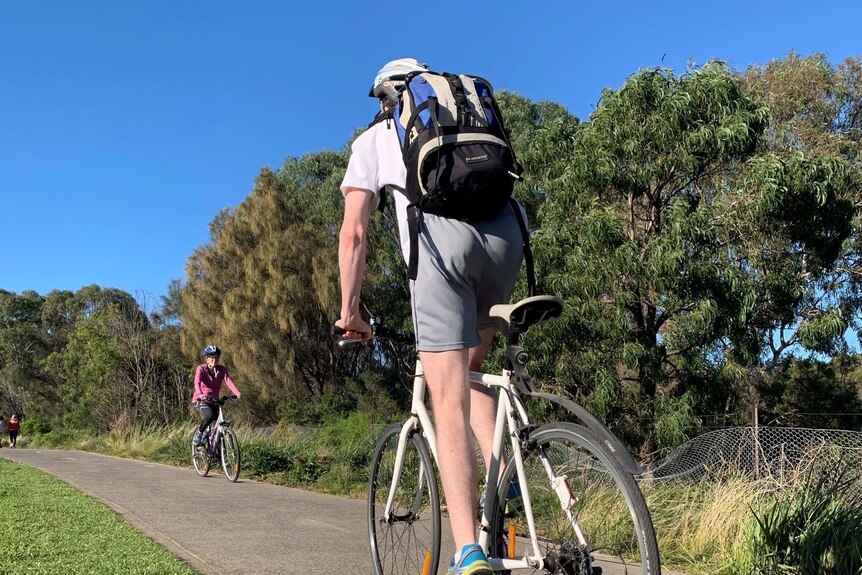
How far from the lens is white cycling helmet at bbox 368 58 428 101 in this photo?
9.11 ft

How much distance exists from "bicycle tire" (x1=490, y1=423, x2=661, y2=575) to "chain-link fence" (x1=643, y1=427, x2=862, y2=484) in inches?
126

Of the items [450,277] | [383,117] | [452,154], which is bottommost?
[450,277]

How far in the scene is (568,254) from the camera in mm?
11836

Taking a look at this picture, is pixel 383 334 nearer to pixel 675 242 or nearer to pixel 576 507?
pixel 576 507

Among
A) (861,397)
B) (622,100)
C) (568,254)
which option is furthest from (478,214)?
(861,397)

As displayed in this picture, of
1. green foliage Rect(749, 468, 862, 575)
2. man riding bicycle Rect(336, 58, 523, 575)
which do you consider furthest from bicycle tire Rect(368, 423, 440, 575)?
green foliage Rect(749, 468, 862, 575)

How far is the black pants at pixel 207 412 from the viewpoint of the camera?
10.5m

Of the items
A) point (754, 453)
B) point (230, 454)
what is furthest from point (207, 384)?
point (754, 453)

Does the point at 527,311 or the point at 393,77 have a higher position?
the point at 393,77

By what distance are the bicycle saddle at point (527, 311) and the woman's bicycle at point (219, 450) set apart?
24.5ft

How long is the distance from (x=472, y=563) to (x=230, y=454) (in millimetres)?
7877

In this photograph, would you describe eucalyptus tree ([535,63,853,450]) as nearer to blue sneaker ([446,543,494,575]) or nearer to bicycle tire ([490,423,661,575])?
bicycle tire ([490,423,661,575])

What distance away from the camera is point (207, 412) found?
10531 millimetres

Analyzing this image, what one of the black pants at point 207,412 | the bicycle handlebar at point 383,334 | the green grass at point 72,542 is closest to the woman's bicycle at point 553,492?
the bicycle handlebar at point 383,334
